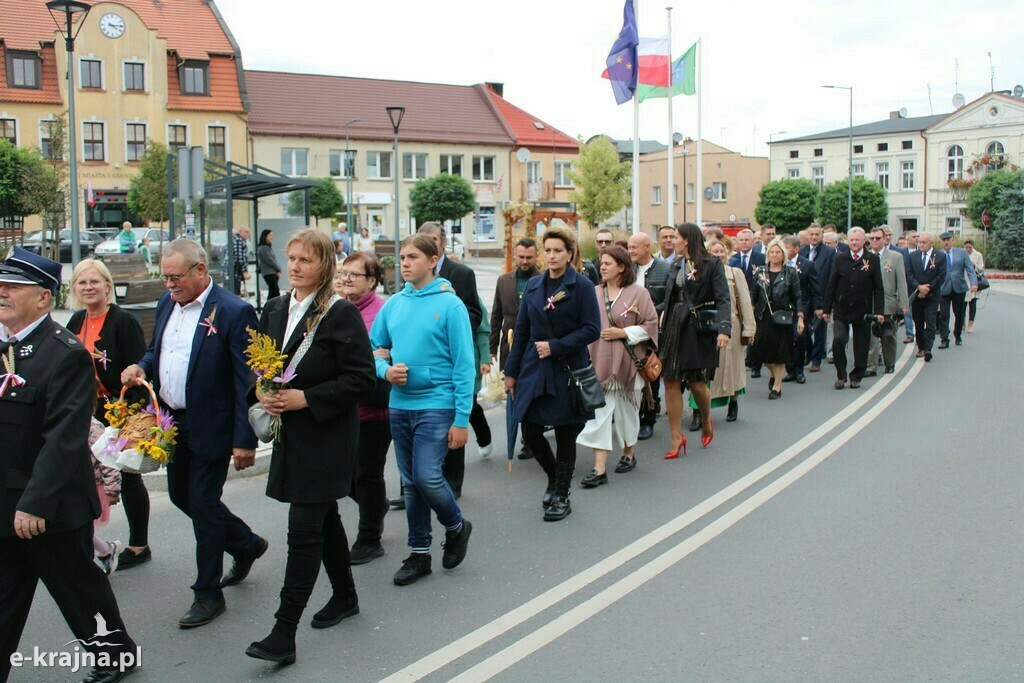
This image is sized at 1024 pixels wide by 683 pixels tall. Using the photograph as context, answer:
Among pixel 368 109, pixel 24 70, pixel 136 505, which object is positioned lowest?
pixel 136 505

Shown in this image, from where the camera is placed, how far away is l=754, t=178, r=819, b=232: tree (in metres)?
73.3

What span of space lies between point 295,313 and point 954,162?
77.2 metres

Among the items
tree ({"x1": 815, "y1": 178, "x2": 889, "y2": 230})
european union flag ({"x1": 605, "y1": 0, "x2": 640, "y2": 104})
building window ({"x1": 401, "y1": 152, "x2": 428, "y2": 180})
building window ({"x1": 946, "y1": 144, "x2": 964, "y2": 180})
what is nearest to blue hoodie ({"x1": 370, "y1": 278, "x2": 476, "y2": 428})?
european union flag ({"x1": 605, "y1": 0, "x2": 640, "y2": 104})

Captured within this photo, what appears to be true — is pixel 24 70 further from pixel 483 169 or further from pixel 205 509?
pixel 205 509

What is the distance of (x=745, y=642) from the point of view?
4.61 meters

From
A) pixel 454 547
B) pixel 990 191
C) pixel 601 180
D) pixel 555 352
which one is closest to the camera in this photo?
pixel 454 547

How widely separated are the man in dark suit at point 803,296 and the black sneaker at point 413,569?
8953mm

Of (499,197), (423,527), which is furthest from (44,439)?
(499,197)

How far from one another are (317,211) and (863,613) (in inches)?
2072

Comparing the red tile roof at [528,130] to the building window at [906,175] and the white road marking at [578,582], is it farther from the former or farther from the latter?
the white road marking at [578,582]

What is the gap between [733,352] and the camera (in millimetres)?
10492

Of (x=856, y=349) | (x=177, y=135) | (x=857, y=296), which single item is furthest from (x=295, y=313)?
(x=177, y=135)

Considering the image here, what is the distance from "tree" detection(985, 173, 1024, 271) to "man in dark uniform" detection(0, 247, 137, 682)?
2271 inches

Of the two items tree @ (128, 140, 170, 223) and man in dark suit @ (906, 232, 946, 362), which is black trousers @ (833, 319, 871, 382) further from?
tree @ (128, 140, 170, 223)
